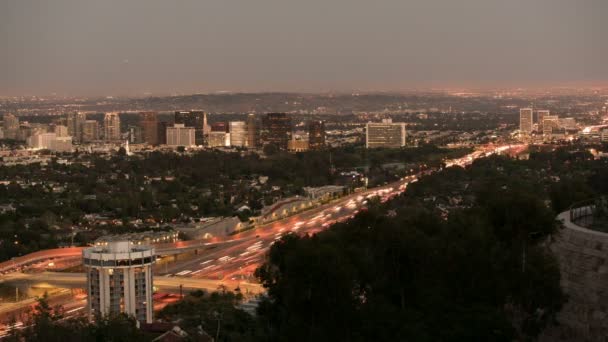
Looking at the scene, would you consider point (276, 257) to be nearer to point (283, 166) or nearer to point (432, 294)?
point (432, 294)

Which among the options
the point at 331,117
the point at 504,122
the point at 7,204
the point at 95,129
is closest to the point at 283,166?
the point at 7,204

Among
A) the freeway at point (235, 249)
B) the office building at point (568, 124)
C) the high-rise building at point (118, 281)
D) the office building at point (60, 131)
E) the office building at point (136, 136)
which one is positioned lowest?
the office building at point (136, 136)

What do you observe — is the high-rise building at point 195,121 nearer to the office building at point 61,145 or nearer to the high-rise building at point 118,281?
the office building at point 61,145

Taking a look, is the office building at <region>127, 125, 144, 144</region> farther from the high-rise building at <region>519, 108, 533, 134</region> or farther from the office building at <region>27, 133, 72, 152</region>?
the high-rise building at <region>519, 108, 533, 134</region>


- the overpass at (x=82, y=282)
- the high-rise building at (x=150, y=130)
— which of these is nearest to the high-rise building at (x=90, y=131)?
the high-rise building at (x=150, y=130)

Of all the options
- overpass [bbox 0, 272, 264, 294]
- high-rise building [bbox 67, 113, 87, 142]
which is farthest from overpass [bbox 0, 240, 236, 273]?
high-rise building [bbox 67, 113, 87, 142]

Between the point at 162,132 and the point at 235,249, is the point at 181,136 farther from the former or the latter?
the point at 235,249
